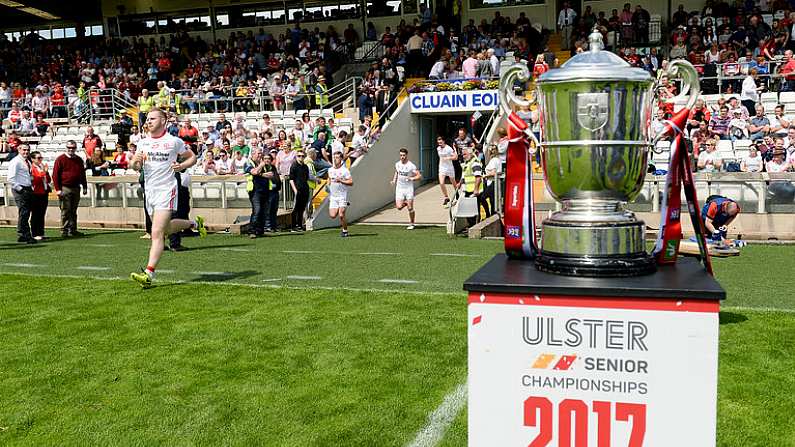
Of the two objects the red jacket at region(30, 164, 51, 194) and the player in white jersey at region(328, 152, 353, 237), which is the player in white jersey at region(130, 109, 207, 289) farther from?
the red jacket at region(30, 164, 51, 194)

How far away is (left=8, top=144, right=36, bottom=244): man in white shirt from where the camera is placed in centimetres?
1345

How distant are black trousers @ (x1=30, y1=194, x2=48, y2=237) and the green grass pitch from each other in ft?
16.9

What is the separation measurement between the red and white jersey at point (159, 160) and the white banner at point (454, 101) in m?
12.7

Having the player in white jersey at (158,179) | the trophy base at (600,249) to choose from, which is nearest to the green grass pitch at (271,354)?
the player in white jersey at (158,179)

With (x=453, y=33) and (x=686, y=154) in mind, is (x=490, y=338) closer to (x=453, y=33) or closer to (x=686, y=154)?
(x=686, y=154)

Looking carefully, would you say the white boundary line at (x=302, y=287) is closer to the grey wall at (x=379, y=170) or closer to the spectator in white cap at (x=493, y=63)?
the grey wall at (x=379, y=170)

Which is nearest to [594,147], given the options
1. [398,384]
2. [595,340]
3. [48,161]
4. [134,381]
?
[595,340]

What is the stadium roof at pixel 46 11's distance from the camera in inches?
1351

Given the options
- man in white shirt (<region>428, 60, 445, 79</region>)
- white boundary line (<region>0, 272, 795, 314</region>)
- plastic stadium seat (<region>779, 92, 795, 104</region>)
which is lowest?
white boundary line (<region>0, 272, 795, 314</region>)

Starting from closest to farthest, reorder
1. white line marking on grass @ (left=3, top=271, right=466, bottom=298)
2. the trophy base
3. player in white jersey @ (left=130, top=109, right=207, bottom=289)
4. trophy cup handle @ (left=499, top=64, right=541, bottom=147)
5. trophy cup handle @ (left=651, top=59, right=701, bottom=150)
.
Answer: the trophy base
trophy cup handle @ (left=651, top=59, right=701, bottom=150)
trophy cup handle @ (left=499, top=64, right=541, bottom=147)
white line marking on grass @ (left=3, top=271, right=466, bottom=298)
player in white jersey @ (left=130, top=109, right=207, bottom=289)

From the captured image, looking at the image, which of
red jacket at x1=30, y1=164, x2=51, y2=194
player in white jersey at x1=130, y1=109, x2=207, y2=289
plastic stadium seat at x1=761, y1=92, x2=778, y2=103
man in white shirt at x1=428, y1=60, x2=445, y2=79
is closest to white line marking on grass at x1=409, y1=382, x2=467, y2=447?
player in white jersey at x1=130, y1=109, x2=207, y2=289

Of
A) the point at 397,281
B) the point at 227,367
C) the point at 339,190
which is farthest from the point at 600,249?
the point at 339,190

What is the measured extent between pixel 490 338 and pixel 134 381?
294cm

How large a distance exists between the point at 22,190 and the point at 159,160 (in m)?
6.92
